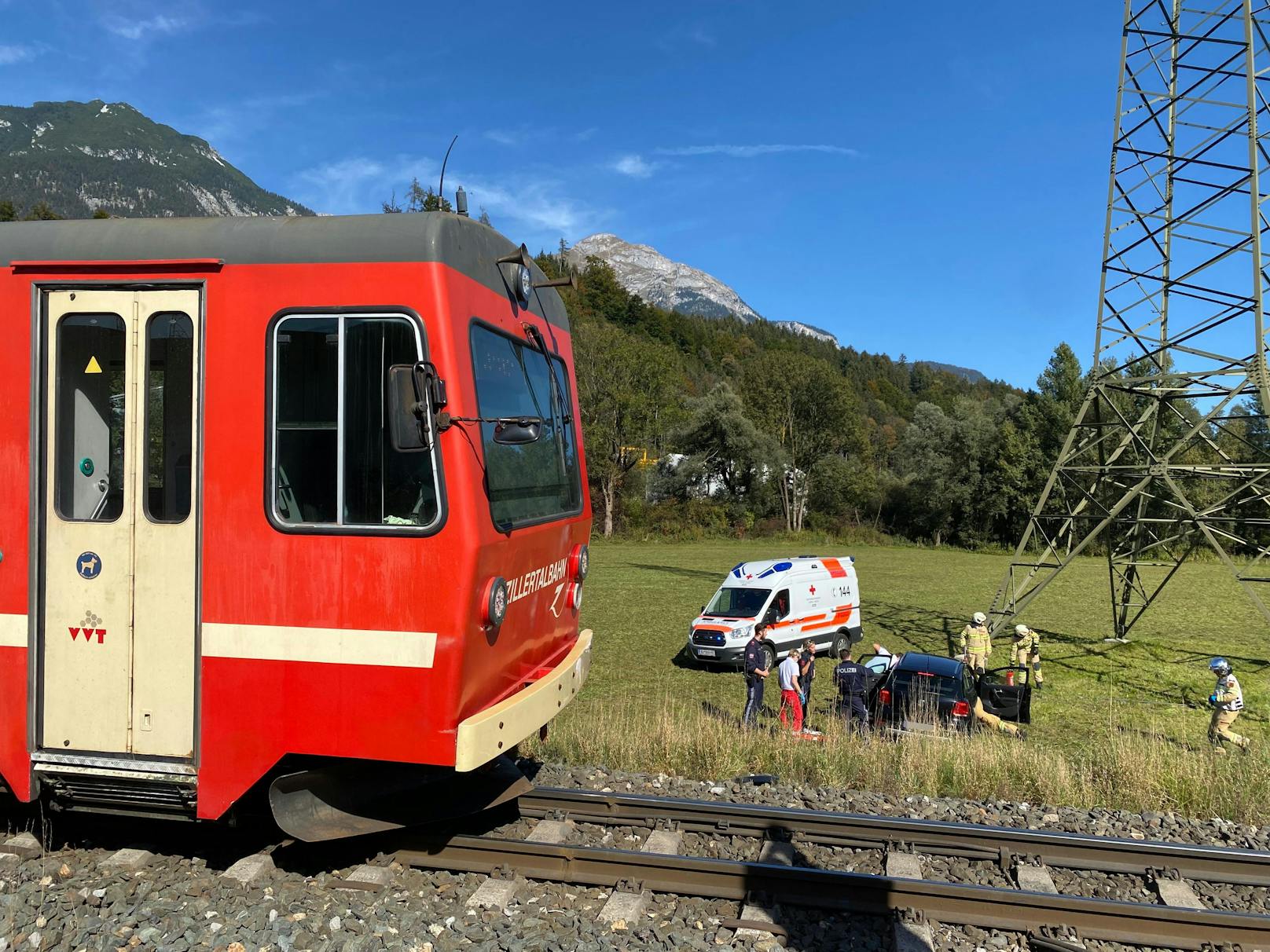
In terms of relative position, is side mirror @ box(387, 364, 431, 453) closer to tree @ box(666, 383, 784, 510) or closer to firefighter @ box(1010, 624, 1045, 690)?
firefighter @ box(1010, 624, 1045, 690)

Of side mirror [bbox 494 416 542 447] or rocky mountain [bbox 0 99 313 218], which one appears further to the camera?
rocky mountain [bbox 0 99 313 218]

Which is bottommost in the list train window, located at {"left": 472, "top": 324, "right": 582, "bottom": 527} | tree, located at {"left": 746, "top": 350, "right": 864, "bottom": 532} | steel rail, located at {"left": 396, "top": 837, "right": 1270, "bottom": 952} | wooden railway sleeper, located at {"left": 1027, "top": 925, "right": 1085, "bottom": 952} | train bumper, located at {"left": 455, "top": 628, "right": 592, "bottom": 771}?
wooden railway sleeper, located at {"left": 1027, "top": 925, "right": 1085, "bottom": 952}

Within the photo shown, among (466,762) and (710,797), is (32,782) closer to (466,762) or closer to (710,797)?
(466,762)

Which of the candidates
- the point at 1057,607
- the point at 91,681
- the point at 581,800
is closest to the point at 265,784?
the point at 91,681

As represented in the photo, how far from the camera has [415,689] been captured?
4.62m

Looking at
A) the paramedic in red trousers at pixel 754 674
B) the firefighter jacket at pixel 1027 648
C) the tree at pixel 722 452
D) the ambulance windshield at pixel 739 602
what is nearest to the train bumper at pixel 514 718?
the paramedic in red trousers at pixel 754 674

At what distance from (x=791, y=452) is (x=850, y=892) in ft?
213

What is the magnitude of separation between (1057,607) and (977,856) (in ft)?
90.1

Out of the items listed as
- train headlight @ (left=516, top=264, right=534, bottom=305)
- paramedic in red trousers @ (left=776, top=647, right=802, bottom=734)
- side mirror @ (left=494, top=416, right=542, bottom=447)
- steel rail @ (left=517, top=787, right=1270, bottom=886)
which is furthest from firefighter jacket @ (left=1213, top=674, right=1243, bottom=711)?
side mirror @ (left=494, top=416, right=542, bottom=447)

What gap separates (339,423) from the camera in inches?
186

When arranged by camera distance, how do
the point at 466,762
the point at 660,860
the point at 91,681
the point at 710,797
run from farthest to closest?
the point at 710,797, the point at 660,860, the point at 91,681, the point at 466,762

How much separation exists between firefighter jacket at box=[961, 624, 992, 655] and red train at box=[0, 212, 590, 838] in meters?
12.7

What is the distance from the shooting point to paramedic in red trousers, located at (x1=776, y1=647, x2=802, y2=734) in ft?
41.0

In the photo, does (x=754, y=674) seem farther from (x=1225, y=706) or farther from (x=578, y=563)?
(x=578, y=563)
